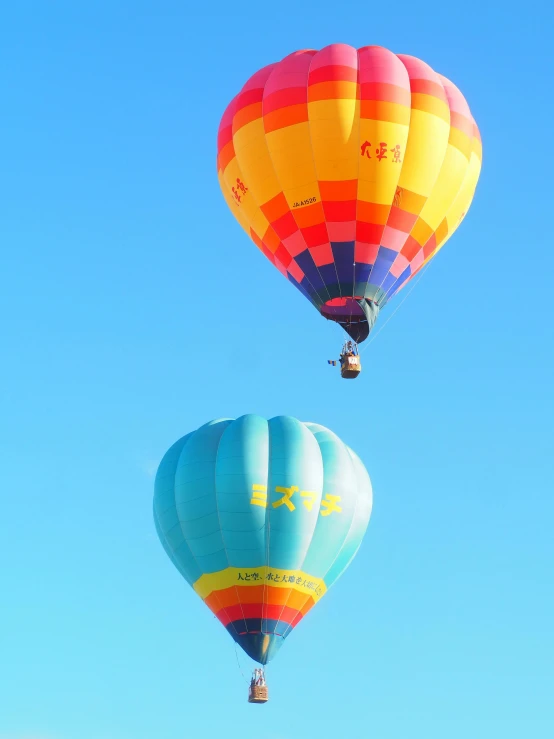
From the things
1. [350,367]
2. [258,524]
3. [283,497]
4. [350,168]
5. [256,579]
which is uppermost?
[350,168]

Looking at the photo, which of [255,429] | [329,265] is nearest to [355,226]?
[329,265]

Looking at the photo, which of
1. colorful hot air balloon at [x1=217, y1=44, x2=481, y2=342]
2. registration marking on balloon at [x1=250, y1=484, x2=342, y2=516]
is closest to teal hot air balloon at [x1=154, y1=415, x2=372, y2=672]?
registration marking on balloon at [x1=250, y1=484, x2=342, y2=516]

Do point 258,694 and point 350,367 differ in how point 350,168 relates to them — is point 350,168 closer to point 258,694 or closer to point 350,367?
point 350,367

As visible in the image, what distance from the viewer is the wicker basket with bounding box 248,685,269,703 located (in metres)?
33.2

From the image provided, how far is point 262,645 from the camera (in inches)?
1315

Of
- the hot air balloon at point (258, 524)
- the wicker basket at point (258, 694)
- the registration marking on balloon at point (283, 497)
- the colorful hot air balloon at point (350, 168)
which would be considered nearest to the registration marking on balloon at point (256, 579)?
the hot air balloon at point (258, 524)

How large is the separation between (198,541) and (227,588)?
902mm

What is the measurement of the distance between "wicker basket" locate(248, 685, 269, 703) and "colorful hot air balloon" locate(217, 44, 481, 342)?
19.7 feet

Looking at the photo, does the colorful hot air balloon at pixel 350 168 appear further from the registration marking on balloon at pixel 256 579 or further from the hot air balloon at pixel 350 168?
the registration marking on balloon at pixel 256 579

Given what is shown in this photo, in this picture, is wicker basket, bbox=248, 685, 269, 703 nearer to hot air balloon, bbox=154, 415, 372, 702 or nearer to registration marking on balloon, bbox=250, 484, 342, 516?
hot air balloon, bbox=154, 415, 372, 702

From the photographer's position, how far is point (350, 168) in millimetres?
33250

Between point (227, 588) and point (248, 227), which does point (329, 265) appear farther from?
point (227, 588)

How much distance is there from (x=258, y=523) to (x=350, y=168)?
19.5 ft

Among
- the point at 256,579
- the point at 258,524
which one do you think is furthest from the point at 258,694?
the point at 258,524
